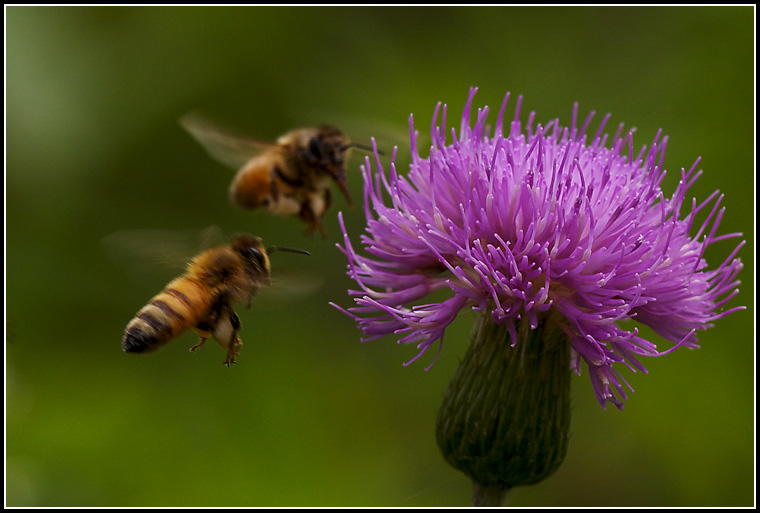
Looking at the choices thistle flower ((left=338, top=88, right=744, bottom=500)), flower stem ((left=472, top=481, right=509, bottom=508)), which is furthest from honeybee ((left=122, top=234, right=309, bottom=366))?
flower stem ((left=472, top=481, right=509, bottom=508))

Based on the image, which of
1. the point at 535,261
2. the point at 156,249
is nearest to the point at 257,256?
the point at 156,249

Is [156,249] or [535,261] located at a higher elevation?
[535,261]

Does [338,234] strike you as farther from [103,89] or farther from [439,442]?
[439,442]

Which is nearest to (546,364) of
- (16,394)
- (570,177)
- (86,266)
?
(570,177)

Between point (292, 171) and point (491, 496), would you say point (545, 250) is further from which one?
point (292, 171)

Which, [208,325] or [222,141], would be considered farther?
[222,141]

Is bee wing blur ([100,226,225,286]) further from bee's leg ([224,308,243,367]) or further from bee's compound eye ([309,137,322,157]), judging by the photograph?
bee's compound eye ([309,137,322,157])
